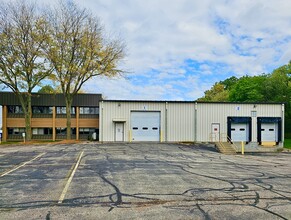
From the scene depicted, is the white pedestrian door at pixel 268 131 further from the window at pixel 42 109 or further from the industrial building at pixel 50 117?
the window at pixel 42 109

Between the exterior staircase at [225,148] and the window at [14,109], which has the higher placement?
the window at [14,109]

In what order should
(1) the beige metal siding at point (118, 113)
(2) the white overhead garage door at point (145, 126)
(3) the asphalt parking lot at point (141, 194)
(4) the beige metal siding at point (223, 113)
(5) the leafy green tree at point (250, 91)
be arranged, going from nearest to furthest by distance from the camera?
1. (3) the asphalt parking lot at point (141, 194)
2. (1) the beige metal siding at point (118, 113)
3. (2) the white overhead garage door at point (145, 126)
4. (4) the beige metal siding at point (223, 113)
5. (5) the leafy green tree at point (250, 91)

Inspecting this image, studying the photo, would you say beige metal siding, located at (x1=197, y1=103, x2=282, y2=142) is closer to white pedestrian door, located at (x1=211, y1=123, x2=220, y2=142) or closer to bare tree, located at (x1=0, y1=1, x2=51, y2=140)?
white pedestrian door, located at (x1=211, y1=123, x2=220, y2=142)

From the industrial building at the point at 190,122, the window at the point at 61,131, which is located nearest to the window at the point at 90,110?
the window at the point at 61,131

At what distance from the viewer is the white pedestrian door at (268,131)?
3145 centimetres

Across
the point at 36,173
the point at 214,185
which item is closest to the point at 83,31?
the point at 36,173

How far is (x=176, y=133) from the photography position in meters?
30.0

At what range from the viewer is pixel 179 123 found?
98.5 ft

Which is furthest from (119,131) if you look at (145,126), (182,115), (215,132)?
(215,132)

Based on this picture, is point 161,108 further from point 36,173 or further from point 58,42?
point 36,173

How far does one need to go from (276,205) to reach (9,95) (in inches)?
1459

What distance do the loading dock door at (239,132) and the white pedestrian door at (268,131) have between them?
1985mm

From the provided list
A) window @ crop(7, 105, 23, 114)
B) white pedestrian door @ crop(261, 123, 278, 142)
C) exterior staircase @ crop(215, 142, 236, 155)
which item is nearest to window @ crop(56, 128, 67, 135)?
window @ crop(7, 105, 23, 114)

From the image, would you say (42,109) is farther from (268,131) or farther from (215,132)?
(268,131)
